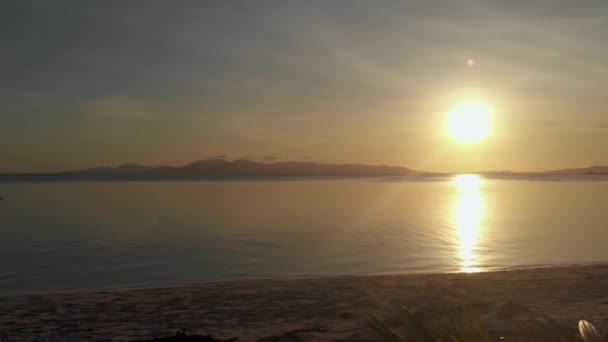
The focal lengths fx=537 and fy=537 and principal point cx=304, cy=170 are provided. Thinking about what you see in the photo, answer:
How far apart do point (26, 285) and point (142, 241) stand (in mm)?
7275

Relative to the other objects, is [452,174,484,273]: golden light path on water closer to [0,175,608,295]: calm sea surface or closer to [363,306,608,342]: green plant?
[0,175,608,295]: calm sea surface

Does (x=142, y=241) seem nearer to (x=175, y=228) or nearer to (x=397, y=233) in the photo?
(x=175, y=228)

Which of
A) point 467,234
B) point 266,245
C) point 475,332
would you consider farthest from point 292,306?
point 467,234

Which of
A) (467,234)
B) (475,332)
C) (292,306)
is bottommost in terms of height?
(467,234)

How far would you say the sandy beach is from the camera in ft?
25.2

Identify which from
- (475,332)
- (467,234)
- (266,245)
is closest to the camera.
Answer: (475,332)

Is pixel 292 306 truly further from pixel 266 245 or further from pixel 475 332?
pixel 266 245

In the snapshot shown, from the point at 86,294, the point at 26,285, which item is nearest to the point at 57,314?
the point at 86,294

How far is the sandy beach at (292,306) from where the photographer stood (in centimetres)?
769

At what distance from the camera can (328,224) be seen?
2505cm

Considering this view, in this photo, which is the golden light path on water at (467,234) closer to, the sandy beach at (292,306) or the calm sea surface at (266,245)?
the calm sea surface at (266,245)

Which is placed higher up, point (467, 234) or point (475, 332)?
point (475, 332)

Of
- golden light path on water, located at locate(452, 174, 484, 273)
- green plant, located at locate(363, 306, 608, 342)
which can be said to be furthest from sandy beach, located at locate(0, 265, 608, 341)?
green plant, located at locate(363, 306, 608, 342)

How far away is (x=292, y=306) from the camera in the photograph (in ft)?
30.7
